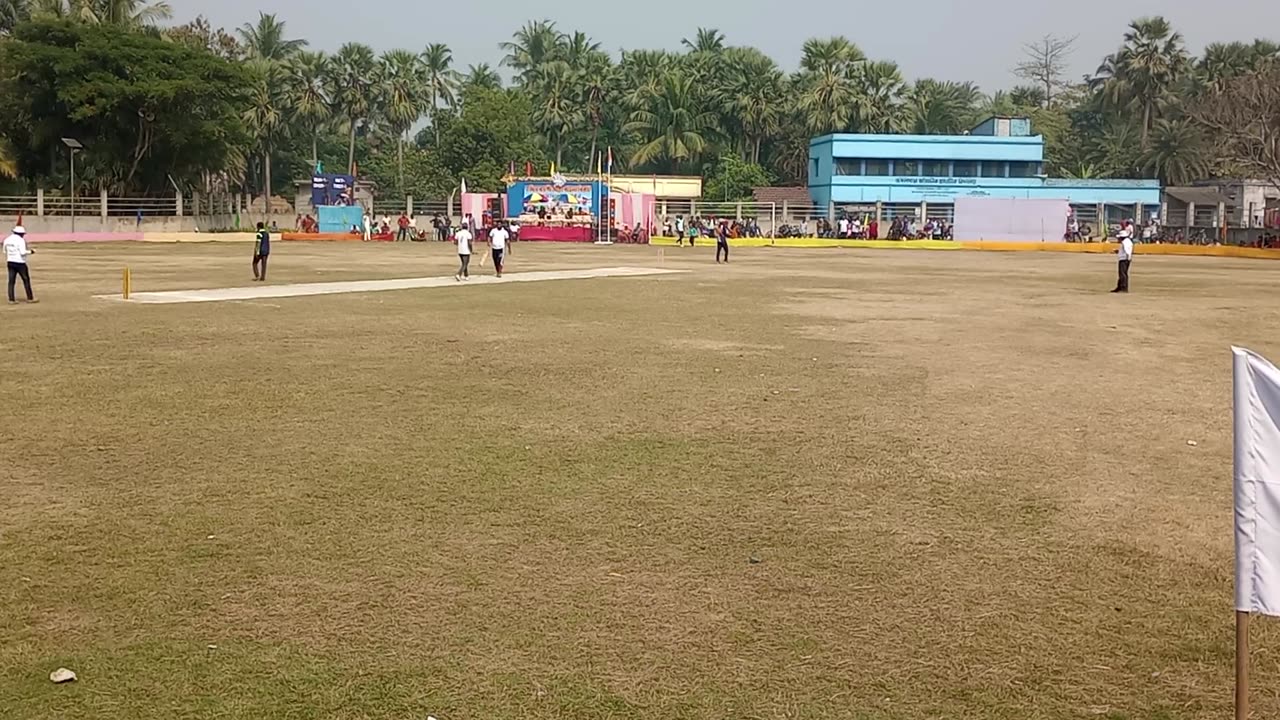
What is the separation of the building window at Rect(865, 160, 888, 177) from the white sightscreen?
1554cm

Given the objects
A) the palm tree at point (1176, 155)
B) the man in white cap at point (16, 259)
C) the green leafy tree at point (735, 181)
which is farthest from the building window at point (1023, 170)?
the man in white cap at point (16, 259)

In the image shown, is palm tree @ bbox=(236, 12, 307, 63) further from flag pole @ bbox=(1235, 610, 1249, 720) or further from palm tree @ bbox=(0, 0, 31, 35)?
flag pole @ bbox=(1235, 610, 1249, 720)

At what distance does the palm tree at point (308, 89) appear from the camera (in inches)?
2849

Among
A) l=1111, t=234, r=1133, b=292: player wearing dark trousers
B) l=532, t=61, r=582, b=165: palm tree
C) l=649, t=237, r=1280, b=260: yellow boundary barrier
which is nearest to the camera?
l=1111, t=234, r=1133, b=292: player wearing dark trousers

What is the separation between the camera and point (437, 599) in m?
5.37

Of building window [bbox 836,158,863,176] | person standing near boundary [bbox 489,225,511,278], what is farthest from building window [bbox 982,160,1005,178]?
person standing near boundary [bbox 489,225,511,278]

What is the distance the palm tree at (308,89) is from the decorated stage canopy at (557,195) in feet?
65.4

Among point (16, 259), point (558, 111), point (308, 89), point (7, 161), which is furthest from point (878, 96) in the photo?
point (16, 259)

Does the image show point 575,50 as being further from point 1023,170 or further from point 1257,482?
point 1257,482

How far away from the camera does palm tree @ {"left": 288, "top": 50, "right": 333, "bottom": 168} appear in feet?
237

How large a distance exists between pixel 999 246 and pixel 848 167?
59.9 feet

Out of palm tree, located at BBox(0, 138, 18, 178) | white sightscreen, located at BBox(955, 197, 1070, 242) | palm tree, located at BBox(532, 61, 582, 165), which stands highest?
palm tree, located at BBox(532, 61, 582, 165)

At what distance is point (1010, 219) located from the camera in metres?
57.4

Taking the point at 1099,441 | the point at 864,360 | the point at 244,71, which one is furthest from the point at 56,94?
the point at 1099,441
